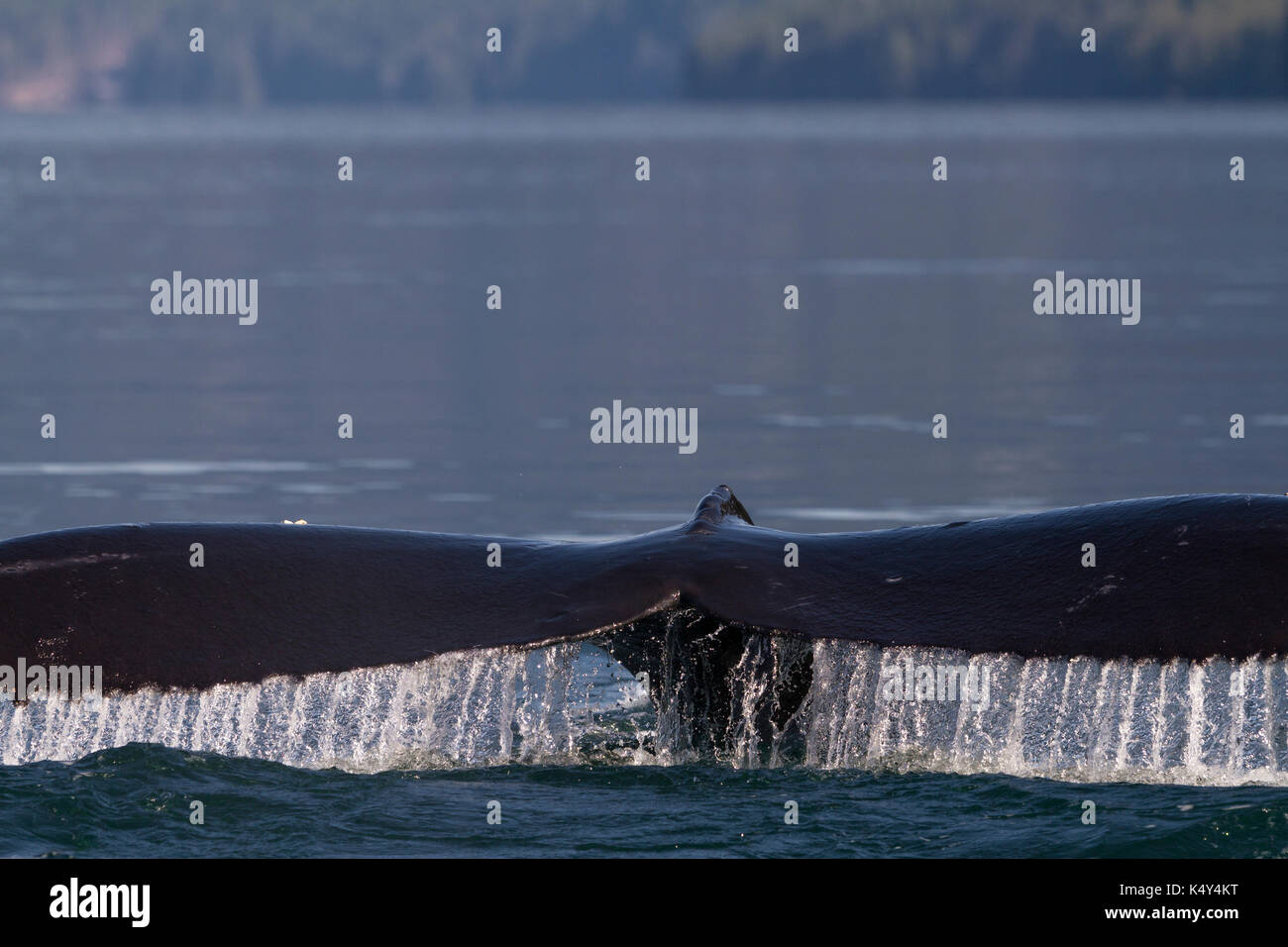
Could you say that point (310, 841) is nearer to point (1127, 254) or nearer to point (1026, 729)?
point (1026, 729)

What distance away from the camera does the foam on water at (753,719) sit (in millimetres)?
5141

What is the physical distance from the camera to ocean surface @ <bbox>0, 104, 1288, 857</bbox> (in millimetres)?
6012

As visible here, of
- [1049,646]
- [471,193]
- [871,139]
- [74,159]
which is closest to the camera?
[1049,646]

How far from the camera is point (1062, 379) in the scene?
20844mm

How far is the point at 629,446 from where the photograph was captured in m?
17.4

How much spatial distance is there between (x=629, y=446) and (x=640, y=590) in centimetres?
1243

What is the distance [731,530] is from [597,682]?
3.54 meters

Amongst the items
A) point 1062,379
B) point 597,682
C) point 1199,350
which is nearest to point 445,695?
point 597,682
